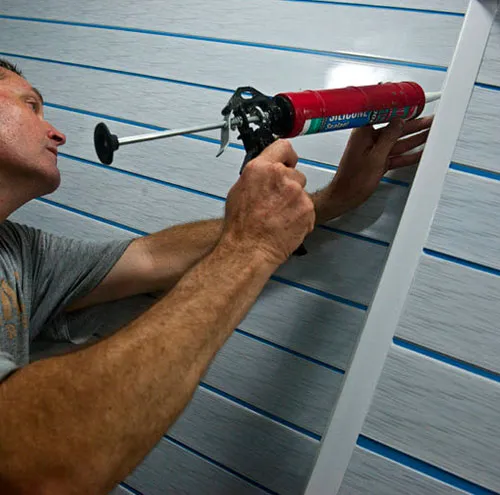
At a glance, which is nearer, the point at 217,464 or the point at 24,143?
the point at 24,143

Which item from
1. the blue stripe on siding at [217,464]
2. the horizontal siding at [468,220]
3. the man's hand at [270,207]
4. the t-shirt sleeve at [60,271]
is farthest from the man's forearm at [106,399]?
the blue stripe on siding at [217,464]

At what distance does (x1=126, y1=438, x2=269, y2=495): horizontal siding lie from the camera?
3.93ft

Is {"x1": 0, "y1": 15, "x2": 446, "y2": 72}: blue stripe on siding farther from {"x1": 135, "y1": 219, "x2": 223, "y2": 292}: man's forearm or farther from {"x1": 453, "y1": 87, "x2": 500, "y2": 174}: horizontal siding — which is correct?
{"x1": 135, "y1": 219, "x2": 223, "y2": 292}: man's forearm

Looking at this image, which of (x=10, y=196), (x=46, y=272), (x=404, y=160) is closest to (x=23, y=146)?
(x=10, y=196)

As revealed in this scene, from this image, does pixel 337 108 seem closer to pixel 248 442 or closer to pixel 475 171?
pixel 475 171

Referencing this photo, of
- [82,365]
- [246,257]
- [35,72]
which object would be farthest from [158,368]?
[35,72]

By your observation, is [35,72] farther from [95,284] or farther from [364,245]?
[364,245]

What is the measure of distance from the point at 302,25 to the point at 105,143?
63 cm

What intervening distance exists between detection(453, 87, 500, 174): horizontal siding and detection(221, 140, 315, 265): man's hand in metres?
0.25

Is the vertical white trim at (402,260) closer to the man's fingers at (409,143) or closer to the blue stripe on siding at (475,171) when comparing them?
the blue stripe on siding at (475,171)

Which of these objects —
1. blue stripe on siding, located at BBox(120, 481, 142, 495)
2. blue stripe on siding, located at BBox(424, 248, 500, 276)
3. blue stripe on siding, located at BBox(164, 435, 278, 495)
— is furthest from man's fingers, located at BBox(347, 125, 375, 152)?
blue stripe on siding, located at BBox(120, 481, 142, 495)

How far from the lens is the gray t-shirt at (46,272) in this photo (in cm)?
106

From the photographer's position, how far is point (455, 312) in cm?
72

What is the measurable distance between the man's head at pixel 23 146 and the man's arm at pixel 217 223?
26 centimetres
